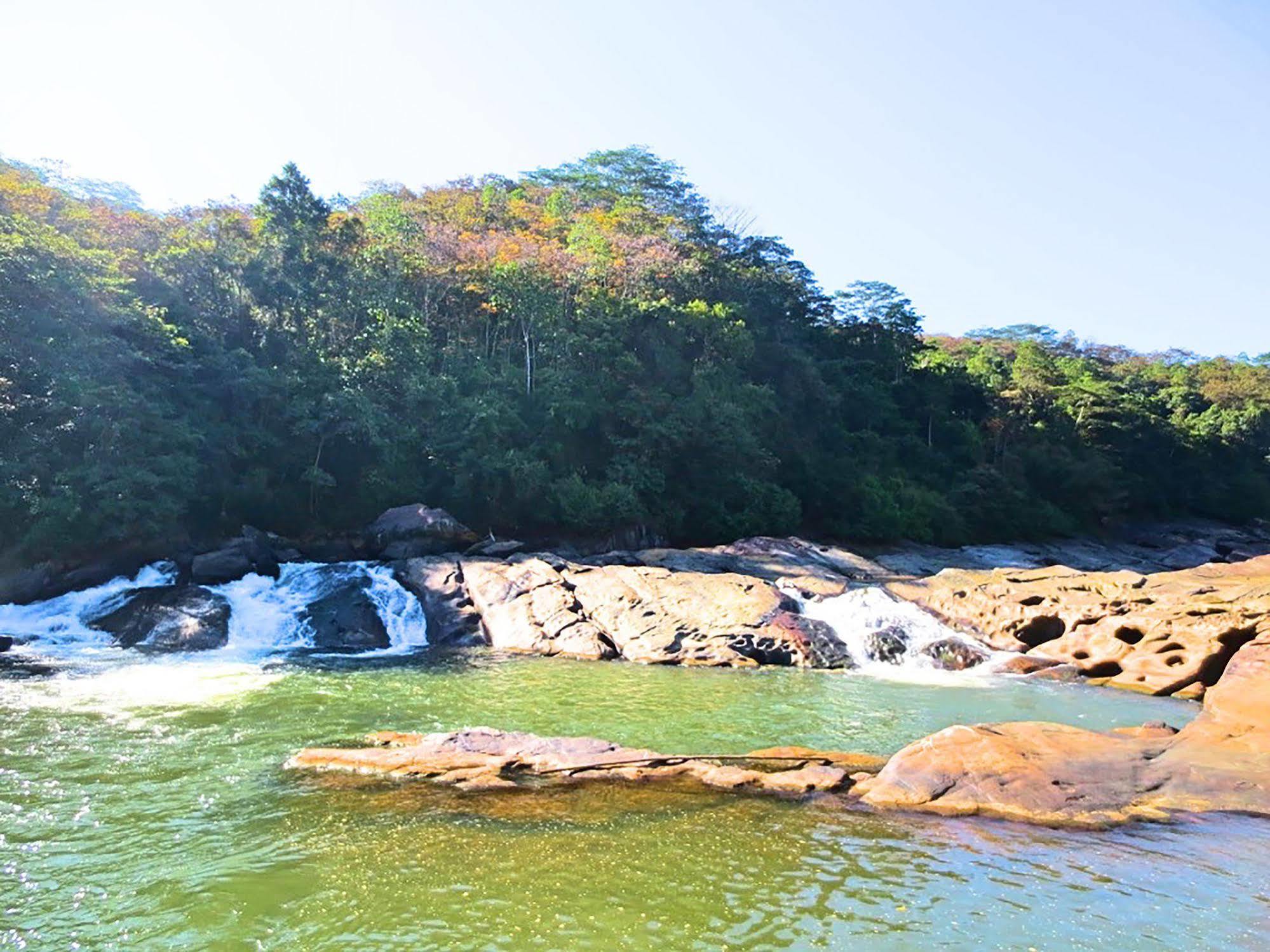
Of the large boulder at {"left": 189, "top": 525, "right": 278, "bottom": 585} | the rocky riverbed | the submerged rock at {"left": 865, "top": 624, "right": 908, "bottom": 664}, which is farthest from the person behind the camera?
the large boulder at {"left": 189, "top": 525, "right": 278, "bottom": 585}

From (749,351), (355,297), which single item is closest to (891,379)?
(749,351)

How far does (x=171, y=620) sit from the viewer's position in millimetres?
17516

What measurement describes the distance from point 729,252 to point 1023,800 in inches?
1656

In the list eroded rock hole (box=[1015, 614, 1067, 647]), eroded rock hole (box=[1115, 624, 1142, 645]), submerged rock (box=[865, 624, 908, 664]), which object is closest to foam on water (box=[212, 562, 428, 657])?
submerged rock (box=[865, 624, 908, 664])

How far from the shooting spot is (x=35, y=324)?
19.3 m

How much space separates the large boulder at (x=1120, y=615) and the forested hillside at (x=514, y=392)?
40.6ft

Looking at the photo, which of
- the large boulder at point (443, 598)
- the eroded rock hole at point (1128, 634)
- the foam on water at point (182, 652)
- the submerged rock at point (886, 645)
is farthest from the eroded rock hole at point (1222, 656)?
the foam on water at point (182, 652)

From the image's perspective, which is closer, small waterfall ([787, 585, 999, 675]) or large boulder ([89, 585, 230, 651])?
small waterfall ([787, 585, 999, 675])

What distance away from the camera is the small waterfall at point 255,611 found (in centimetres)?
1744

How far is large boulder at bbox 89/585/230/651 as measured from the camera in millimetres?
17109

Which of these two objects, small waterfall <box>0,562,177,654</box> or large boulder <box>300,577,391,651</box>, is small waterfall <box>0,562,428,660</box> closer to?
small waterfall <box>0,562,177,654</box>

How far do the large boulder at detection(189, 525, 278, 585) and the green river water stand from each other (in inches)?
376

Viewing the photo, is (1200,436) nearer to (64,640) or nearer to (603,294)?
(603,294)

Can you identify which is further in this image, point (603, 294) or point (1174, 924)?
point (603, 294)
